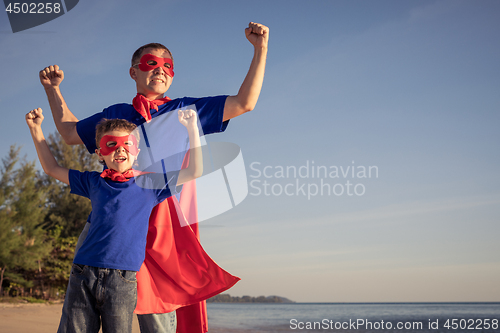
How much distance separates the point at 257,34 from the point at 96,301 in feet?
5.21

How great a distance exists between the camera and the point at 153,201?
2.16 meters

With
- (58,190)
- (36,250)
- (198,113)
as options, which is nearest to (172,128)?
(198,113)

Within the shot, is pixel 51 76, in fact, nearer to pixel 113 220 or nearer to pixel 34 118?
pixel 34 118

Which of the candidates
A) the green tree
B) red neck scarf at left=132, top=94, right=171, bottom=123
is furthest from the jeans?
the green tree

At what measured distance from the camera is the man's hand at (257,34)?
215 cm

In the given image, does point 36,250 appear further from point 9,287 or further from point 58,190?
point 58,190

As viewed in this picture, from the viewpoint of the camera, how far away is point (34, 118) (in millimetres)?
2408

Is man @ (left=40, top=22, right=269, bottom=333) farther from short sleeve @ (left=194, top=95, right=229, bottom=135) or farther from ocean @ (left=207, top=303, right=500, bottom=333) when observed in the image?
ocean @ (left=207, top=303, right=500, bottom=333)

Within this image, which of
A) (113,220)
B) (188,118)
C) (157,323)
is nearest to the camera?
(113,220)

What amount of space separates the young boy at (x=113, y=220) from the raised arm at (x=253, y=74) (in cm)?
31

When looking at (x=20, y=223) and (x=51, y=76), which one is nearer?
(x=51, y=76)

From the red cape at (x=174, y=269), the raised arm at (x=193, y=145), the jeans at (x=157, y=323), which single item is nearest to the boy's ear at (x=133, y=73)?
the raised arm at (x=193, y=145)

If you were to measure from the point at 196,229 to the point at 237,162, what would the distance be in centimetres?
50

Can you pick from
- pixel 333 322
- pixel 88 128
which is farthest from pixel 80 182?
pixel 333 322
